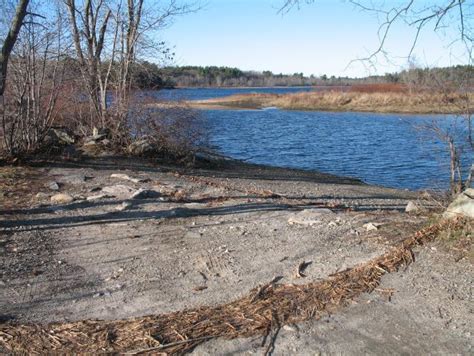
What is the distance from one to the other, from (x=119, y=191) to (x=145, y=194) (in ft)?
2.14

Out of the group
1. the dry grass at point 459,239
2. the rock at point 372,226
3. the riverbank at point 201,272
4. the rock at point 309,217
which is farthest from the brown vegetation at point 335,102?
the dry grass at point 459,239

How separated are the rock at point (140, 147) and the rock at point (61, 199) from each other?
6055 millimetres

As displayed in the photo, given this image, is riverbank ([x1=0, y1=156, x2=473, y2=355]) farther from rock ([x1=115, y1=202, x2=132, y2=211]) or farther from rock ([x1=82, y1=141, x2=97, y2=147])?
rock ([x1=82, y1=141, x2=97, y2=147])

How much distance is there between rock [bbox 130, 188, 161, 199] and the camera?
8.48 meters

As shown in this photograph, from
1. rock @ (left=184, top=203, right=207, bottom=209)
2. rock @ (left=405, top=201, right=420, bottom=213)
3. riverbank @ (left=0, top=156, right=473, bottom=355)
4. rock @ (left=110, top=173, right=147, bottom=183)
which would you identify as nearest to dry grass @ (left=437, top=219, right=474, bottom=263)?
riverbank @ (left=0, top=156, right=473, bottom=355)

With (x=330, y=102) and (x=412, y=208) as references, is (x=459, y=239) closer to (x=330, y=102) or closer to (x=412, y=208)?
(x=412, y=208)

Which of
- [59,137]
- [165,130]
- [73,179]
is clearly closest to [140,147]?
[165,130]

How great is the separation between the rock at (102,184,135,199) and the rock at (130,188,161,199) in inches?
7.3

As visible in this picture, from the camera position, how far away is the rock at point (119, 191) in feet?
28.7

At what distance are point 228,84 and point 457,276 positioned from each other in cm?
16171

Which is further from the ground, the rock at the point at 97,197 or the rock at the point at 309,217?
the rock at the point at 309,217

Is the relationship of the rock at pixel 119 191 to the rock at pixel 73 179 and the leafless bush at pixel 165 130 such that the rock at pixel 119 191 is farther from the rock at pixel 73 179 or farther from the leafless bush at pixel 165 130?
the leafless bush at pixel 165 130

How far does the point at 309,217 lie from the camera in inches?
273

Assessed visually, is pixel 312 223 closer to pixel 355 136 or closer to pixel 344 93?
pixel 355 136
